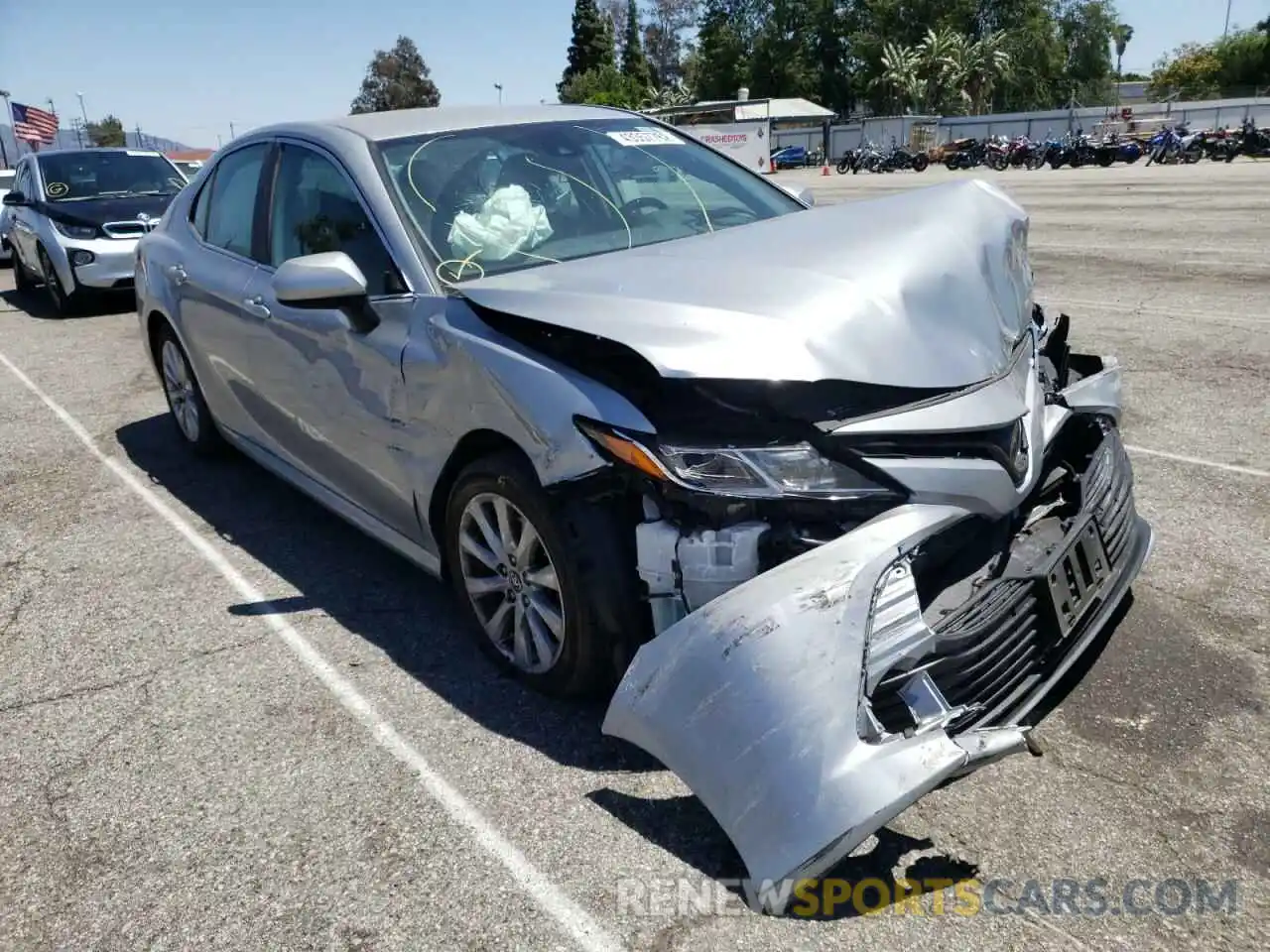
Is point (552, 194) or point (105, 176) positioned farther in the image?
point (105, 176)

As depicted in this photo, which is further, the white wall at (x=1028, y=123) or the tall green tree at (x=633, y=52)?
the tall green tree at (x=633, y=52)

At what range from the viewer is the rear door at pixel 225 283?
173 inches

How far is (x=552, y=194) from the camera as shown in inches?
146

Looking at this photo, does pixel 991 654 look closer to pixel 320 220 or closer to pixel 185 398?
pixel 320 220

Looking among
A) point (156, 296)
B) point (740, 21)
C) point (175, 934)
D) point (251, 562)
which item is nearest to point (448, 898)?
point (175, 934)

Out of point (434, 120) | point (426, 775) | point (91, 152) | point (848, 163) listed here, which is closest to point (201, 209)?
point (434, 120)

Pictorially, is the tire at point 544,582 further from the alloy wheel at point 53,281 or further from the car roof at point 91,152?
the car roof at point 91,152

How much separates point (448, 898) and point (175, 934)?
2.02ft

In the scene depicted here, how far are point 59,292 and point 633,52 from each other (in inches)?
3611

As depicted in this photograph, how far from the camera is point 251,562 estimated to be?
14.3 feet

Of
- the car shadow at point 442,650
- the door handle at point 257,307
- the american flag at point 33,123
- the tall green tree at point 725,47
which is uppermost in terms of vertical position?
the tall green tree at point 725,47

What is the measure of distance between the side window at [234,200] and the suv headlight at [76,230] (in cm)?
712

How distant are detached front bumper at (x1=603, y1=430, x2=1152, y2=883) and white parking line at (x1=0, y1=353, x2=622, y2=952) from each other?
1.30ft

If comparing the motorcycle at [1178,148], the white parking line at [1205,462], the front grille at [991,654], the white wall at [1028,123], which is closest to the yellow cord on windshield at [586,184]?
the front grille at [991,654]
